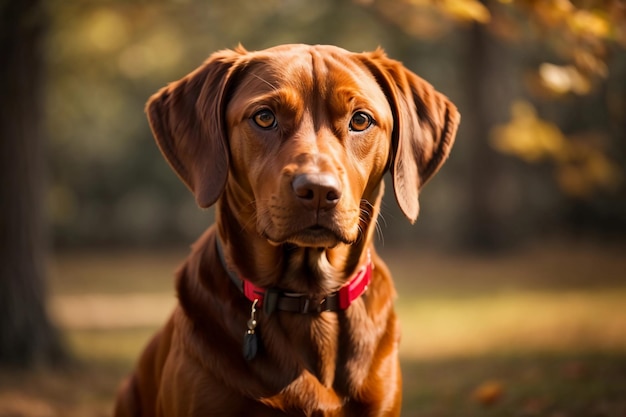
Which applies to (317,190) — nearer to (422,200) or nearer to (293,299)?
(293,299)

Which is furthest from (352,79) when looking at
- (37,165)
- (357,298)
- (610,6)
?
(37,165)

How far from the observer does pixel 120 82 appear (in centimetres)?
1717

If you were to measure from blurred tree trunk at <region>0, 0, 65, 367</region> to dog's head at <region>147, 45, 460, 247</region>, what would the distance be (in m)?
3.60

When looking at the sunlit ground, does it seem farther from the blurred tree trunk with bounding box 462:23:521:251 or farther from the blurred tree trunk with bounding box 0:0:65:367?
the blurred tree trunk with bounding box 462:23:521:251

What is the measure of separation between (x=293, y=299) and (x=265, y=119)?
31.4 inches

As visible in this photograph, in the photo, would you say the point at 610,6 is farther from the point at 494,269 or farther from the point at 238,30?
the point at 238,30

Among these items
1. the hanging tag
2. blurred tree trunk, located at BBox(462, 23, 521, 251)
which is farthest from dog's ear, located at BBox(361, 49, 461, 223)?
blurred tree trunk, located at BBox(462, 23, 521, 251)

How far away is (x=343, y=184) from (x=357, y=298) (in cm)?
66

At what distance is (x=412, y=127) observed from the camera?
354 centimetres

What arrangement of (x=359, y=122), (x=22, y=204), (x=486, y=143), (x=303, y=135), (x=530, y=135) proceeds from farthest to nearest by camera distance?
1. (x=486, y=143)
2. (x=22, y=204)
3. (x=530, y=135)
4. (x=359, y=122)
5. (x=303, y=135)

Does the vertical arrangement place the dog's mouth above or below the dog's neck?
above

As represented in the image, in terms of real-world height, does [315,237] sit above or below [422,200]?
above

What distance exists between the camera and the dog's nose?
2.88 metres

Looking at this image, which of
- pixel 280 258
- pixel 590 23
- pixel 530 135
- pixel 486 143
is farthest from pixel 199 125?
pixel 486 143
